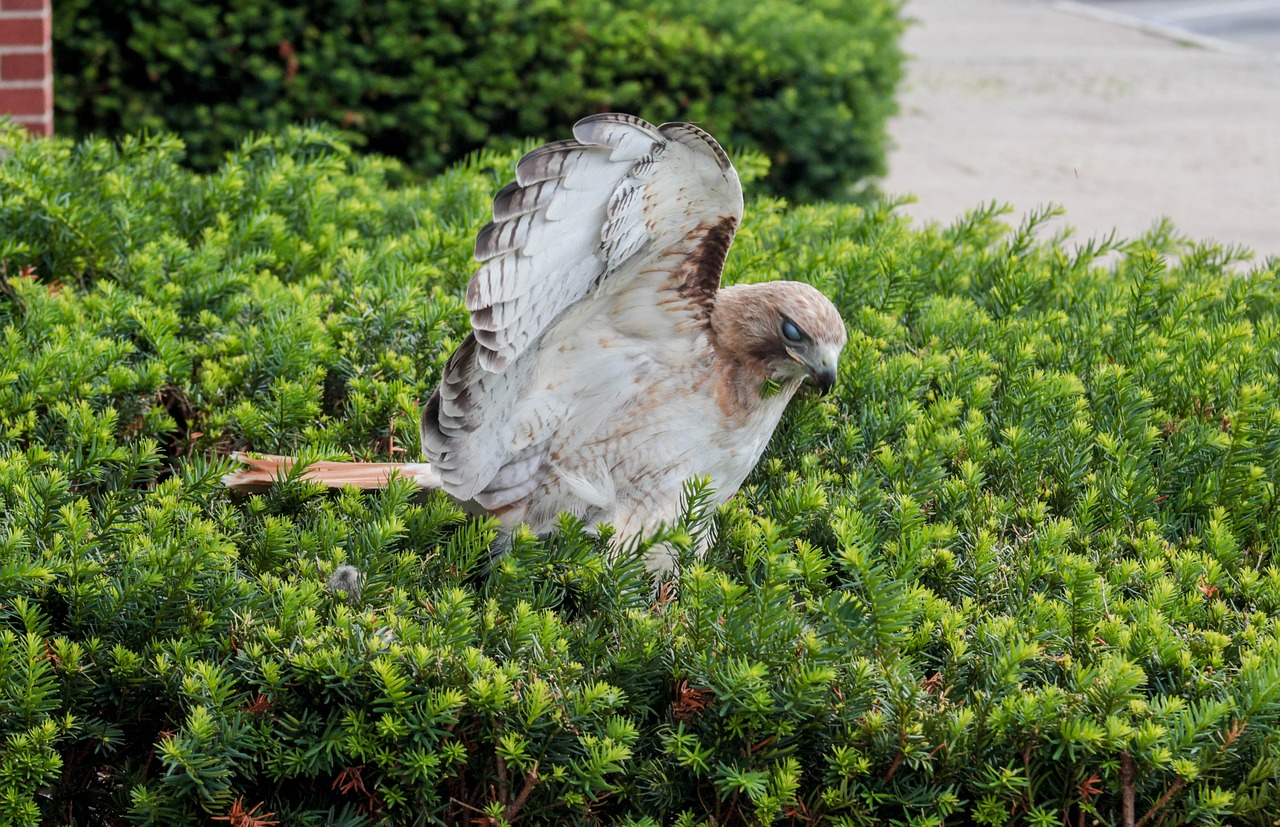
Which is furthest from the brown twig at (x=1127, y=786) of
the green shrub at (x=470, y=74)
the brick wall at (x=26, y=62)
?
the green shrub at (x=470, y=74)

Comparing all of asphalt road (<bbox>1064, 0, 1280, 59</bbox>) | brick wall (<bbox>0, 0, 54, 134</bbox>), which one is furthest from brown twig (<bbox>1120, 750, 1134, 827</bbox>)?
asphalt road (<bbox>1064, 0, 1280, 59</bbox>)

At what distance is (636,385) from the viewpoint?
2490mm

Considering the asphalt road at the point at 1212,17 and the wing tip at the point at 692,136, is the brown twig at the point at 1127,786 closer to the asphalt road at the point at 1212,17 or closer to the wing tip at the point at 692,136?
the wing tip at the point at 692,136

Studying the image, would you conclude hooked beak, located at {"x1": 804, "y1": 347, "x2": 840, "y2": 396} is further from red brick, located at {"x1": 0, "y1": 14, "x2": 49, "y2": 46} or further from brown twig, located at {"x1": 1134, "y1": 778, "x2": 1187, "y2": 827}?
red brick, located at {"x1": 0, "y1": 14, "x2": 49, "y2": 46}

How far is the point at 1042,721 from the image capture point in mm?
2027

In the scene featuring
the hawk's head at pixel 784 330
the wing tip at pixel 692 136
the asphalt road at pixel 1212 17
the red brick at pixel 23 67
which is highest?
the wing tip at pixel 692 136

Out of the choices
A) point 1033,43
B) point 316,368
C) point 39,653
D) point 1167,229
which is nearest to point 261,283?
point 316,368

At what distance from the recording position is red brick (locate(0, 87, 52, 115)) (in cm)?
512

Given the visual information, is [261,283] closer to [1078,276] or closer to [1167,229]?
[1078,276]

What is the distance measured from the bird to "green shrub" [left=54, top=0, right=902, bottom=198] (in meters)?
4.10

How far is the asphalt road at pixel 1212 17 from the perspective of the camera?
15.5 m

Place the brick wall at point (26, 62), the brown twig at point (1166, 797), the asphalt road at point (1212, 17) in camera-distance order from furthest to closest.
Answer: the asphalt road at point (1212, 17), the brick wall at point (26, 62), the brown twig at point (1166, 797)

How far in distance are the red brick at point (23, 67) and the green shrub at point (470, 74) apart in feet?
3.78

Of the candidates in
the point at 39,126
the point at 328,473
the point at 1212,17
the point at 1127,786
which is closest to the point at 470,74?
the point at 39,126
